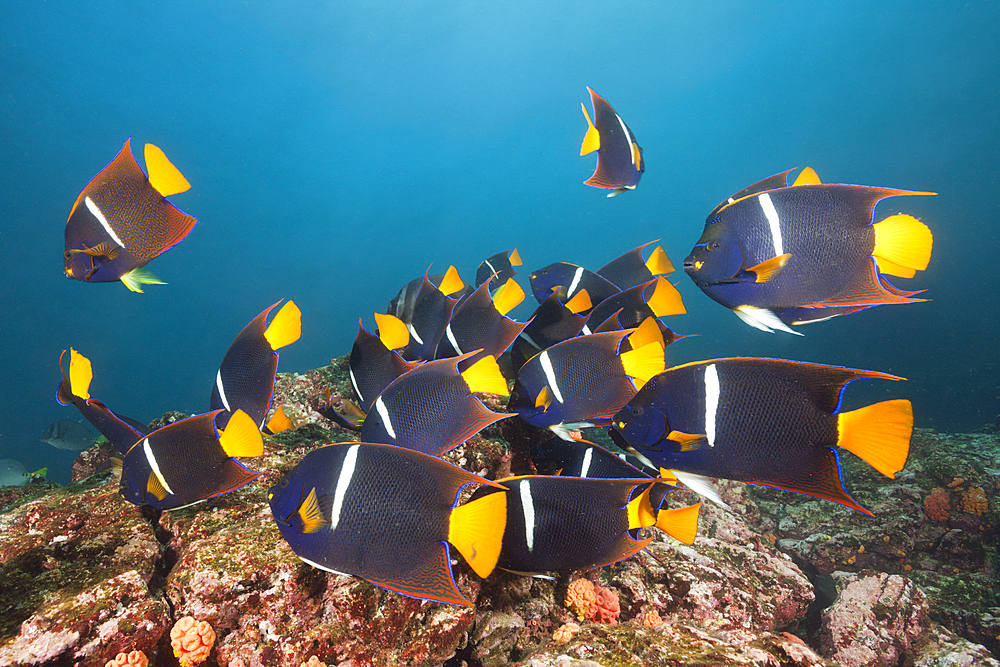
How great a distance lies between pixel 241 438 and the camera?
1.62 meters

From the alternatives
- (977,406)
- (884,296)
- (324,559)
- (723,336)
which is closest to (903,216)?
(884,296)

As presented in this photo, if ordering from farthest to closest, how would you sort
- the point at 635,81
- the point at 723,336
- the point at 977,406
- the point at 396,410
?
the point at 635,81, the point at 723,336, the point at 977,406, the point at 396,410

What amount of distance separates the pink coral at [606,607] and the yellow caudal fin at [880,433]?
5.60ft

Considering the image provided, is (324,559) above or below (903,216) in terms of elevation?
below

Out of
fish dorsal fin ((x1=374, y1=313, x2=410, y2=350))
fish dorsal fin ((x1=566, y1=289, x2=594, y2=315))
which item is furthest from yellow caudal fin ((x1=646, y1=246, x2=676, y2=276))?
fish dorsal fin ((x1=374, y1=313, x2=410, y2=350))

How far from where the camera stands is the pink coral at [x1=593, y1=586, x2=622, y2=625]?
2.22 m

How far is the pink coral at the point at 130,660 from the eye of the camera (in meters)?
1.51

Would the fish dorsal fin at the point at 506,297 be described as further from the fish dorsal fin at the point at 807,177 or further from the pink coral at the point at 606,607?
the pink coral at the point at 606,607

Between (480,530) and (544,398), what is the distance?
694 mm

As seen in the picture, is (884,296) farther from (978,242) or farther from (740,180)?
(740,180)

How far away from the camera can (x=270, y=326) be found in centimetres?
193

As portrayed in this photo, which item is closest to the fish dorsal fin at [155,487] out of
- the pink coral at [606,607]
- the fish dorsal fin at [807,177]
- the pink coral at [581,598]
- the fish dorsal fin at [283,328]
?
the fish dorsal fin at [283,328]

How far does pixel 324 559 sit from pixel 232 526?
102 centimetres

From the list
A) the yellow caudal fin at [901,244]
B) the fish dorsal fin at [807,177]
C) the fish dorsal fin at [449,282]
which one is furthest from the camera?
the fish dorsal fin at [449,282]
